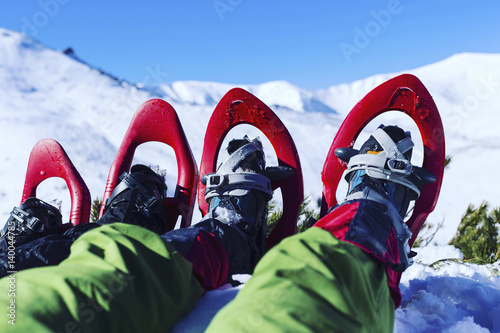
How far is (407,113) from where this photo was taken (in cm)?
194

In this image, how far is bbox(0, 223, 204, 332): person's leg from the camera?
0.69 m

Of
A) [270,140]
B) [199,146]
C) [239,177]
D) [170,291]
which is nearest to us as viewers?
[170,291]

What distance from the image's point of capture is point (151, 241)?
→ 2.82 ft

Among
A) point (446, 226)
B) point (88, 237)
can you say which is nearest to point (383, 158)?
point (88, 237)

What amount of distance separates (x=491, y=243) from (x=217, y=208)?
1.75 meters

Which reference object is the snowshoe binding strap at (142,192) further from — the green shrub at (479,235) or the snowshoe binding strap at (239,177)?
the green shrub at (479,235)

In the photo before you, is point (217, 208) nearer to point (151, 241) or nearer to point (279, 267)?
point (151, 241)

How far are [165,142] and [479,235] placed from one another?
1919 mm

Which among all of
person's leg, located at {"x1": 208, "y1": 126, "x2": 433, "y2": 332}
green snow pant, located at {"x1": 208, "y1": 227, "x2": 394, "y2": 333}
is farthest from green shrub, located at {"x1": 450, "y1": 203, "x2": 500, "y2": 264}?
green snow pant, located at {"x1": 208, "y1": 227, "x2": 394, "y2": 333}

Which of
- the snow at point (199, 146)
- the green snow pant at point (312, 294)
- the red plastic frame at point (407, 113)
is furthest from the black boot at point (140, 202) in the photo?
the green snow pant at point (312, 294)

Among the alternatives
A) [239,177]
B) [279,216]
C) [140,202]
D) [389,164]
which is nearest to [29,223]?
[140,202]

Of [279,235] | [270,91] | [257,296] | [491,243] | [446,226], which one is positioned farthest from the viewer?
[270,91]

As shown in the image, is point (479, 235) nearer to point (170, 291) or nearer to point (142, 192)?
point (142, 192)

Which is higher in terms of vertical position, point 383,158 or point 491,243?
point 383,158
